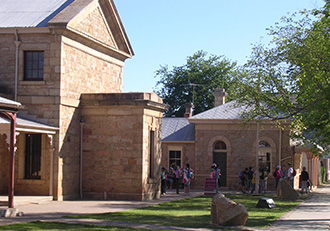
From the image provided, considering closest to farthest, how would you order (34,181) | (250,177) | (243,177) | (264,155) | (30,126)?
(30,126) < (34,181) < (250,177) < (243,177) < (264,155)

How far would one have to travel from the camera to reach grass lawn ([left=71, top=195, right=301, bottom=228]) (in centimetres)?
1579

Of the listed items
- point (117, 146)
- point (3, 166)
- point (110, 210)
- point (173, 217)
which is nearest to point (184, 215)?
point (173, 217)

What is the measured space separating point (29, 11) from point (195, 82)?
4155 centimetres

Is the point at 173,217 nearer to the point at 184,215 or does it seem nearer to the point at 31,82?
the point at 184,215

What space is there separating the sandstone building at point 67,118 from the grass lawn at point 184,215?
2.59 meters

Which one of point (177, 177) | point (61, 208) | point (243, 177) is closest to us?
point (61, 208)

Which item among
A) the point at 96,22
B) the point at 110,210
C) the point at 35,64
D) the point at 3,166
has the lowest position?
the point at 110,210

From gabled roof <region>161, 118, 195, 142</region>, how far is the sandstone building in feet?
38.5

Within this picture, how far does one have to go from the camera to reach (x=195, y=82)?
213 ft

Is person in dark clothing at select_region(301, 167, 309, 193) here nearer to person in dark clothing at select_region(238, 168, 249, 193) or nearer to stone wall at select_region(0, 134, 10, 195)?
person in dark clothing at select_region(238, 168, 249, 193)

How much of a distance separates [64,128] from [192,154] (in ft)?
47.0

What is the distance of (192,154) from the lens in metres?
35.3

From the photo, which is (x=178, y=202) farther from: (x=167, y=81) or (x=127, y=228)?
(x=167, y=81)

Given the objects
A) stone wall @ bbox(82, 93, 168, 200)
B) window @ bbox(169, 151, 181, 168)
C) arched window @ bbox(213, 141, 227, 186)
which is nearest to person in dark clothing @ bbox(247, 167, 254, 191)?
arched window @ bbox(213, 141, 227, 186)
